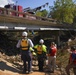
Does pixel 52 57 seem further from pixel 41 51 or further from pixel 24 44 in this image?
pixel 24 44

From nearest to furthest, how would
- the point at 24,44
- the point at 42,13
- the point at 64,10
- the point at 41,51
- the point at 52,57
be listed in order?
the point at 24,44, the point at 41,51, the point at 52,57, the point at 64,10, the point at 42,13

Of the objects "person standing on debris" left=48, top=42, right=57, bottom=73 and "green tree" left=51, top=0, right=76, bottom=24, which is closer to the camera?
"person standing on debris" left=48, top=42, right=57, bottom=73

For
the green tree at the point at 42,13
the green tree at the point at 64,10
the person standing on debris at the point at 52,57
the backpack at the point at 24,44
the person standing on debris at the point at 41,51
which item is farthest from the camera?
the green tree at the point at 42,13

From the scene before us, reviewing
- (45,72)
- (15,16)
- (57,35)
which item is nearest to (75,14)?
(57,35)

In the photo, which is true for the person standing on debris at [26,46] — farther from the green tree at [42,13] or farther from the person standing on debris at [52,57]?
the green tree at [42,13]

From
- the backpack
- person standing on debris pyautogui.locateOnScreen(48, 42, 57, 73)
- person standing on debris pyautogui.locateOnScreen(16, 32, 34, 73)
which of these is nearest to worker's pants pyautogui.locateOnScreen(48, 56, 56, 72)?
person standing on debris pyautogui.locateOnScreen(48, 42, 57, 73)

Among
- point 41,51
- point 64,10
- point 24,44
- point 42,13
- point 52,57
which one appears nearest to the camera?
point 24,44

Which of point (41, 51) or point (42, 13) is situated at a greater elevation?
point (41, 51)

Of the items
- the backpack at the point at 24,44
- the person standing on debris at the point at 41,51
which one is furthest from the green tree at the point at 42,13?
the backpack at the point at 24,44

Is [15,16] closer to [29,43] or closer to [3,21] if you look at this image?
[3,21]

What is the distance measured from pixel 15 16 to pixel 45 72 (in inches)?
334

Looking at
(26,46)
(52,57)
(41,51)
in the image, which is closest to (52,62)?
(52,57)

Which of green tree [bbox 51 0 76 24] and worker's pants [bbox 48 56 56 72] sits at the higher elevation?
green tree [bbox 51 0 76 24]

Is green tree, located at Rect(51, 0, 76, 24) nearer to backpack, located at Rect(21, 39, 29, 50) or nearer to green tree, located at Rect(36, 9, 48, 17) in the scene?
green tree, located at Rect(36, 9, 48, 17)
